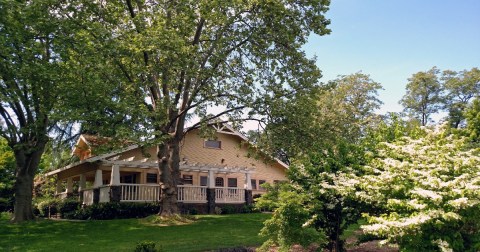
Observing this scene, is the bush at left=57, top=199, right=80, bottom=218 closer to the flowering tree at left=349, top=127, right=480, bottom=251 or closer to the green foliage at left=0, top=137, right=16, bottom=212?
the green foliage at left=0, top=137, right=16, bottom=212

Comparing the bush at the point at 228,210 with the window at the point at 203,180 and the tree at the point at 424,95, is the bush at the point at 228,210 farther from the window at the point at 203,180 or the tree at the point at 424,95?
the tree at the point at 424,95

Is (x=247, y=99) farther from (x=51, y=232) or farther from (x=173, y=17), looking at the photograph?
(x=51, y=232)

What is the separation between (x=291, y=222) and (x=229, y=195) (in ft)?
58.1

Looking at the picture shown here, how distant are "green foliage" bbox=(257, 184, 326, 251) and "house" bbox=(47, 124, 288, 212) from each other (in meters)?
11.3

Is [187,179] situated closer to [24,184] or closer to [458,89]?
[24,184]

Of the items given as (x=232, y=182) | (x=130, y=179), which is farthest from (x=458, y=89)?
(x=130, y=179)

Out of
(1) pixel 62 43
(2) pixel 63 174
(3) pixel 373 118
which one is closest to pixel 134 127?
(1) pixel 62 43

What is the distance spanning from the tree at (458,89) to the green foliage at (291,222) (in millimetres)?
41233

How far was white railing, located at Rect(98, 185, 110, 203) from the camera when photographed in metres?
22.2

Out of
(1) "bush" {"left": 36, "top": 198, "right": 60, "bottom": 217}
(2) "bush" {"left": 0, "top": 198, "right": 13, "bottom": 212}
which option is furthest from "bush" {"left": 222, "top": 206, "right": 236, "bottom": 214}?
(2) "bush" {"left": 0, "top": 198, "right": 13, "bottom": 212}

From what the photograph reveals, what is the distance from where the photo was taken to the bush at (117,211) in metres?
20.5

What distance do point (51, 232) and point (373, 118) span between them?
→ 33.4 metres

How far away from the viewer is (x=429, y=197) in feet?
20.7

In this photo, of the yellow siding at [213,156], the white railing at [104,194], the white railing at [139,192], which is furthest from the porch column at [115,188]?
the yellow siding at [213,156]
